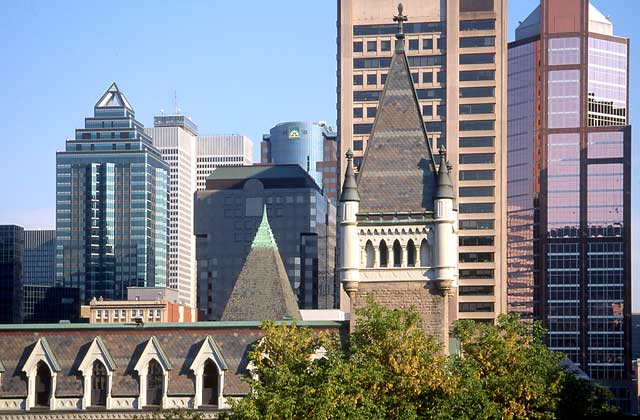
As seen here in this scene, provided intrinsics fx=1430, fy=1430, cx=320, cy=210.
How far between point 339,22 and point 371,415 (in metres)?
118

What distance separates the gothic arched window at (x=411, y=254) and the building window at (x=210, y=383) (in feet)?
45.8

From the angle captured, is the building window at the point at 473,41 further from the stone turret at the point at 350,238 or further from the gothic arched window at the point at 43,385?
the gothic arched window at the point at 43,385

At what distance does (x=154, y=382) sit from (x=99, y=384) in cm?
354

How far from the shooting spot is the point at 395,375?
79812 millimetres

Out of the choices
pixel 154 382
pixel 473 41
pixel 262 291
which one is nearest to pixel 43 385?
pixel 154 382

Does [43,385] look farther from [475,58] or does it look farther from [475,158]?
[475,58]

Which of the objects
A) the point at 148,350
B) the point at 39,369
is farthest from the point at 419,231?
the point at 39,369

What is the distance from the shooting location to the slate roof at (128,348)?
8962 cm

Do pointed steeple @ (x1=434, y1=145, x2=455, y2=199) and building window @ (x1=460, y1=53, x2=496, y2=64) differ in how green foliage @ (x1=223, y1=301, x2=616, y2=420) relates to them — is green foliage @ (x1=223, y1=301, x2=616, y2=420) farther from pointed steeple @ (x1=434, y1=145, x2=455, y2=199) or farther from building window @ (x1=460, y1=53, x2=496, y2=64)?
building window @ (x1=460, y1=53, x2=496, y2=64)

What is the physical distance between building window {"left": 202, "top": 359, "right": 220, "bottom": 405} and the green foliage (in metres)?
2.64

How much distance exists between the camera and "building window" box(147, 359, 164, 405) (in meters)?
89.8

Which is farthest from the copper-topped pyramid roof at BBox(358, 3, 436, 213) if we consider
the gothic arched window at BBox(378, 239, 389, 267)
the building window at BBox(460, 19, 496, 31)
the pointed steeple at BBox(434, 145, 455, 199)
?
the building window at BBox(460, 19, 496, 31)

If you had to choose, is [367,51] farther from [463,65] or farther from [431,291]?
[431,291]

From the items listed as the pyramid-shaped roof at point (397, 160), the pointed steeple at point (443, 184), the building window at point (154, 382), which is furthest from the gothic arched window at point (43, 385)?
the pointed steeple at point (443, 184)
